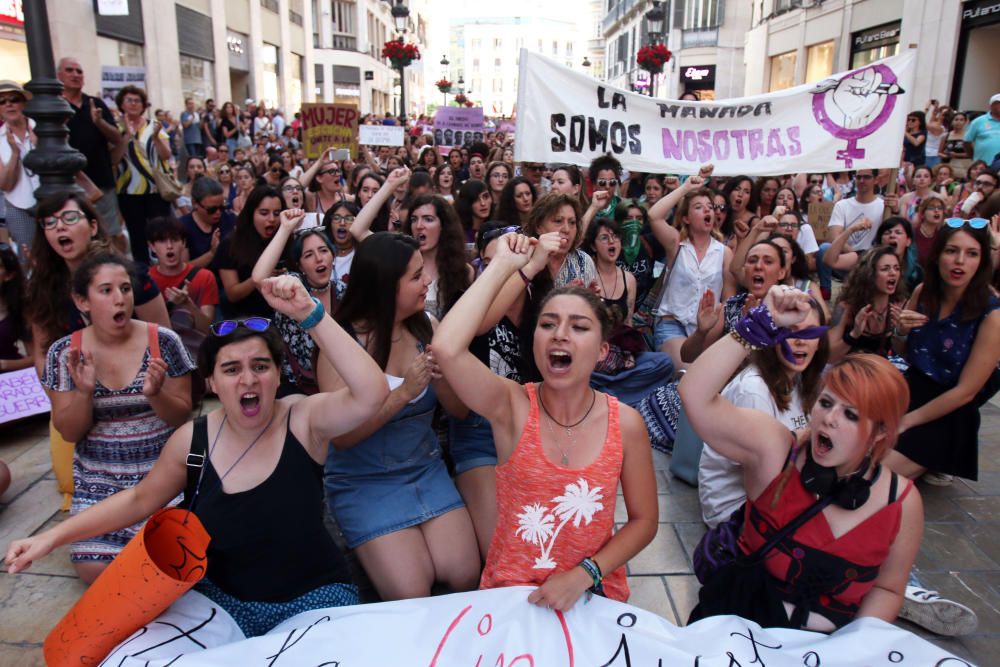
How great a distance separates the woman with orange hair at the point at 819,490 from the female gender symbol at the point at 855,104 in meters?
5.50

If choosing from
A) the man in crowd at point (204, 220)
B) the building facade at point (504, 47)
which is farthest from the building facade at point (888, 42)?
the building facade at point (504, 47)

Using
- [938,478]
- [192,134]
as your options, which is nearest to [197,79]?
[192,134]

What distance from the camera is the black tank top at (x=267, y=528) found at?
2.54 m

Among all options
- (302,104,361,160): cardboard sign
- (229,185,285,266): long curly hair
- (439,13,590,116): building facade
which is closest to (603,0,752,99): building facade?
(302,104,361,160): cardboard sign

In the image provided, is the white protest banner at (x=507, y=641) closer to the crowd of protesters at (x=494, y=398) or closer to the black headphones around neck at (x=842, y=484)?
the crowd of protesters at (x=494, y=398)

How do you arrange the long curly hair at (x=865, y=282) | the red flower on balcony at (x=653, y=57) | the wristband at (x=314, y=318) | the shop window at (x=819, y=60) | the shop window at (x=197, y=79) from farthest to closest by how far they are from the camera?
the shop window at (x=819, y=60), the shop window at (x=197, y=79), the red flower on balcony at (x=653, y=57), the long curly hair at (x=865, y=282), the wristband at (x=314, y=318)

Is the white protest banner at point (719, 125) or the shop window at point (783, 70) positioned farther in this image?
the shop window at point (783, 70)

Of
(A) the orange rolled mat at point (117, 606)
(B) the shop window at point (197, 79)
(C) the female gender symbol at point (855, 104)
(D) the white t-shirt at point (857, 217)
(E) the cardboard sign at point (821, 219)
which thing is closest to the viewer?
(A) the orange rolled mat at point (117, 606)

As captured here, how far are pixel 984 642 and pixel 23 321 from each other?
5475 millimetres

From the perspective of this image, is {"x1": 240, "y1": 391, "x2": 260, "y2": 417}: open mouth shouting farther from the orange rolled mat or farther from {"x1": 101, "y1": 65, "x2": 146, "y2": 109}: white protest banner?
{"x1": 101, "y1": 65, "x2": 146, "y2": 109}: white protest banner

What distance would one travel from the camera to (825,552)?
2314 mm

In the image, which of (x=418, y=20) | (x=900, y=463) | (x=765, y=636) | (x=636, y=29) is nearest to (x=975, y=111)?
(x=900, y=463)

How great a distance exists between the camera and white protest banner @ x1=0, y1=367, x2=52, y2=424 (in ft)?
15.5

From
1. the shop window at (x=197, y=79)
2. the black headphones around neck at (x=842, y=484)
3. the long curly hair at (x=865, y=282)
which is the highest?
the shop window at (x=197, y=79)
